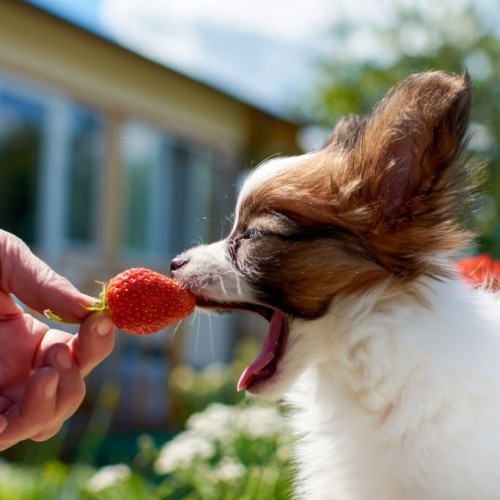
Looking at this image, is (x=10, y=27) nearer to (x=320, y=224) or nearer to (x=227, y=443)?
(x=227, y=443)

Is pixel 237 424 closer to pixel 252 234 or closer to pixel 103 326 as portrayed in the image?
pixel 252 234

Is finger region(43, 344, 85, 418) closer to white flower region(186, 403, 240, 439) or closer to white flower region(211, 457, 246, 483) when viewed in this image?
white flower region(211, 457, 246, 483)

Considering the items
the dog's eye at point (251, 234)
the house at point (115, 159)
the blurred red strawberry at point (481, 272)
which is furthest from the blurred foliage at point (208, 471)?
the house at point (115, 159)

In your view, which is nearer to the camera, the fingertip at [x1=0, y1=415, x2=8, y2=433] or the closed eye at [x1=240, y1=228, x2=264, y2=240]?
the fingertip at [x1=0, y1=415, x2=8, y2=433]

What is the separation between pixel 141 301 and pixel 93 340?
19cm

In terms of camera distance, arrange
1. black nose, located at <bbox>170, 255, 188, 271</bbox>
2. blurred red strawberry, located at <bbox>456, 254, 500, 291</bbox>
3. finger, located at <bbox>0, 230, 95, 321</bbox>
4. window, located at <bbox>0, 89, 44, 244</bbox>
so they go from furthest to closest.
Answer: window, located at <bbox>0, 89, 44, 244</bbox> < blurred red strawberry, located at <bbox>456, 254, 500, 291</bbox> < black nose, located at <bbox>170, 255, 188, 271</bbox> < finger, located at <bbox>0, 230, 95, 321</bbox>

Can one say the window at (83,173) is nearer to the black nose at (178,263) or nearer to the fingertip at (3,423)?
the black nose at (178,263)

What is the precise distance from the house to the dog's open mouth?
18.3 ft

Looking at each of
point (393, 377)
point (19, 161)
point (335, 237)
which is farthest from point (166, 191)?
point (393, 377)

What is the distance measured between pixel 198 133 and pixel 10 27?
421 centimetres

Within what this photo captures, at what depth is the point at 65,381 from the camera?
8.41 feet

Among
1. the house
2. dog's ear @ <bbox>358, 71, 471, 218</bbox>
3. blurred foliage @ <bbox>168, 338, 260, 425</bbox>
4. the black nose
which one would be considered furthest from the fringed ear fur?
the house

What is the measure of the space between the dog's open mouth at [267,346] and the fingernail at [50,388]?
70cm

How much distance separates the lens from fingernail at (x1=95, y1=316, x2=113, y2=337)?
2.54 metres
